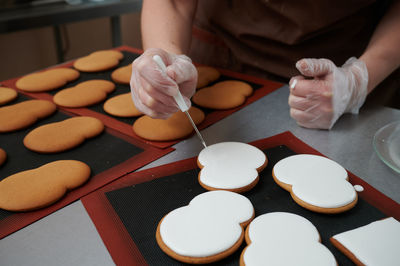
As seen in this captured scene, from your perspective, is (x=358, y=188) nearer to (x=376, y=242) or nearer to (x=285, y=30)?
(x=376, y=242)

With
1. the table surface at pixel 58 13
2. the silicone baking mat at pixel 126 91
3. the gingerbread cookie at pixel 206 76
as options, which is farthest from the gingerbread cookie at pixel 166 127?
the table surface at pixel 58 13

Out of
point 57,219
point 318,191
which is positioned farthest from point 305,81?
point 57,219

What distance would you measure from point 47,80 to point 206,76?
2.14ft

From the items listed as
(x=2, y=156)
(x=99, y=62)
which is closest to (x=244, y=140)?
(x=2, y=156)

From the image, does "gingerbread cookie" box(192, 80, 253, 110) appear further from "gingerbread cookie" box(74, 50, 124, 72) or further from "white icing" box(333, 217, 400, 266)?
"white icing" box(333, 217, 400, 266)

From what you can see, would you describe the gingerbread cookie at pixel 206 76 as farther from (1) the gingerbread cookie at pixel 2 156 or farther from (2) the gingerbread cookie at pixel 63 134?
(1) the gingerbread cookie at pixel 2 156

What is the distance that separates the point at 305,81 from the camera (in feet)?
3.45

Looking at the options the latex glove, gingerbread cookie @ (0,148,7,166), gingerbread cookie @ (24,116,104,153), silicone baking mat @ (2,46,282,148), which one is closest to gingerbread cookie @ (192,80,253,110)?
silicone baking mat @ (2,46,282,148)

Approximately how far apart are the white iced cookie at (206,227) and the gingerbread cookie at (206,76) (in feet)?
2.19

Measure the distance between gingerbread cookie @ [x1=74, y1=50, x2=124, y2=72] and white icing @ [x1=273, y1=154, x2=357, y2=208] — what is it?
0.97m

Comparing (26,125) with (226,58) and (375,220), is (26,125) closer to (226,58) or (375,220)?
(226,58)

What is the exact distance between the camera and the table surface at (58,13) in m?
2.12

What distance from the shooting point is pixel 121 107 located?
3.94 feet

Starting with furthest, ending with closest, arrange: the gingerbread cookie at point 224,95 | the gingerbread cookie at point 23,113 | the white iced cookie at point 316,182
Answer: the gingerbread cookie at point 224,95, the gingerbread cookie at point 23,113, the white iced cookie at point 316,182
